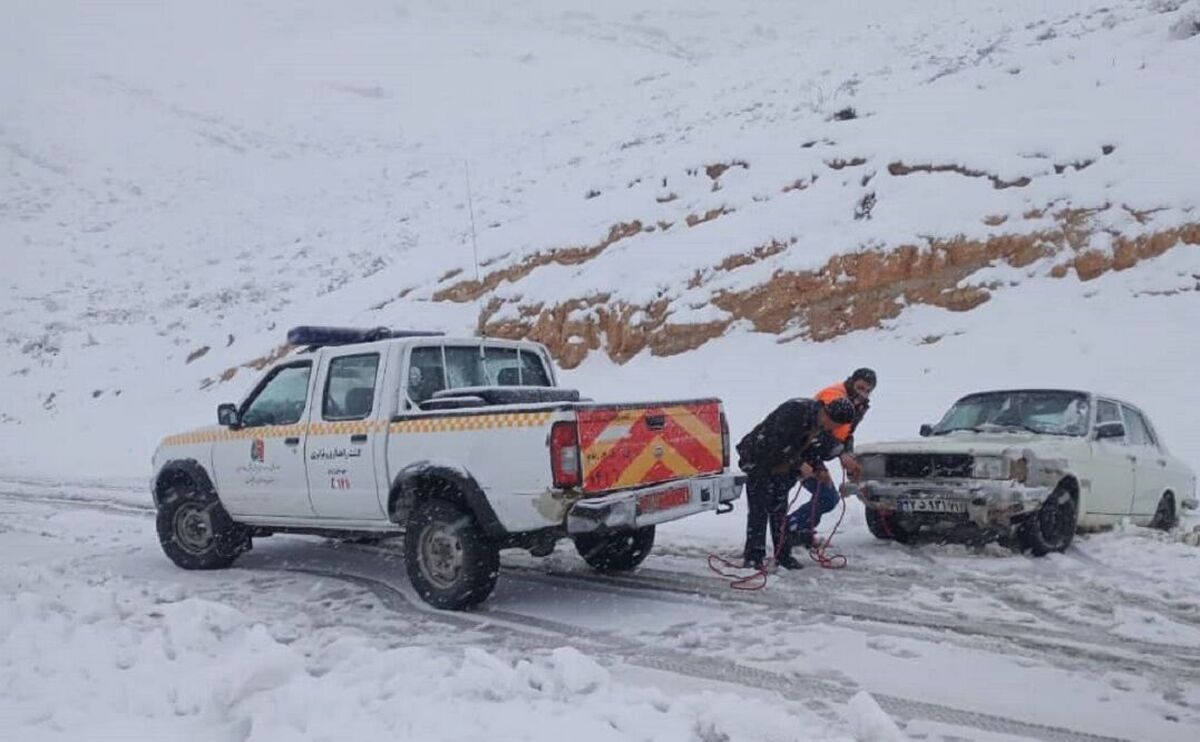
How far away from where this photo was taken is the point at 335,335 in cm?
773

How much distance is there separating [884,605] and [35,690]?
4.73 m

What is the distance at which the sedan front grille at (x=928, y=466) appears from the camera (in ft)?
25.3

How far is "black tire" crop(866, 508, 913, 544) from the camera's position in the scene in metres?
8.48

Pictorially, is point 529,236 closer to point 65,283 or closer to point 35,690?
point 35,690

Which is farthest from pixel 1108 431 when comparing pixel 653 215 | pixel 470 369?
pixel 653 215

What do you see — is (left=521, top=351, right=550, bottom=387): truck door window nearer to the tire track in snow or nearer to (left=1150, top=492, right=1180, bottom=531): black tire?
Answer: the tire track in snow

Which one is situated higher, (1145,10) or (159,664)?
(1145,10)

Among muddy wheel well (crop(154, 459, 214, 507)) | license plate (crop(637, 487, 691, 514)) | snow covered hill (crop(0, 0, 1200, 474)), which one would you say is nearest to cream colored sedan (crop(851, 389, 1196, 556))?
license plate (crop(637, 487, 691, 514))

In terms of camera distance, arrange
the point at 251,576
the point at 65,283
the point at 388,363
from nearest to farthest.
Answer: the point at 388,363 < the point at 251,576 < the point at 65,283

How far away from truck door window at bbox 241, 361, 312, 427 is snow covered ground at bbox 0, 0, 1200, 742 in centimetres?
130

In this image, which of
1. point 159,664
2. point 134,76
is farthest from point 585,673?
point 134,76

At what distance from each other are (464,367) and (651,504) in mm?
1912

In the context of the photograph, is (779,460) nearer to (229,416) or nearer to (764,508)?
(764,508)

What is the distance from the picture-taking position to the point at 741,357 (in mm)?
15570
